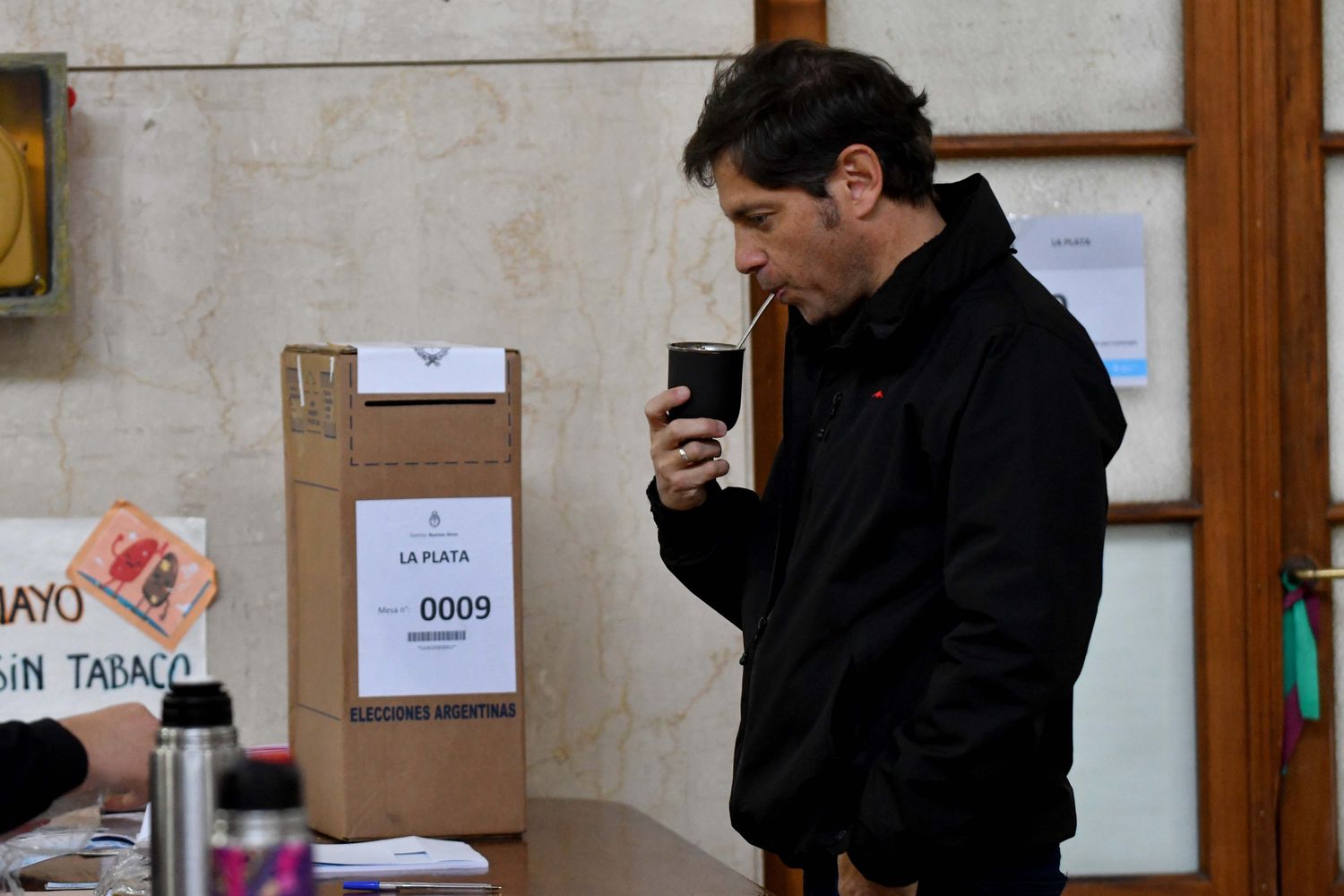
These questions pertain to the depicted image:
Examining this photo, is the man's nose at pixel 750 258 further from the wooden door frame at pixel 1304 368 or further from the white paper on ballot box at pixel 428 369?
the wooden door frame at pixel 1304 368

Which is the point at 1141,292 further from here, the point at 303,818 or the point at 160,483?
the point at 303,818

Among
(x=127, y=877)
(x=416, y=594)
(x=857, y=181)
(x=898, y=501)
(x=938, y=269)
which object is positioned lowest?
(x=127, y=877)

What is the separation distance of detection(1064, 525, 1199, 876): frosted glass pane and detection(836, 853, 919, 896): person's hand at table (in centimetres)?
121

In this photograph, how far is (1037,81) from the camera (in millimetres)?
2635

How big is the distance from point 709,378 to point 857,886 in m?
0.56

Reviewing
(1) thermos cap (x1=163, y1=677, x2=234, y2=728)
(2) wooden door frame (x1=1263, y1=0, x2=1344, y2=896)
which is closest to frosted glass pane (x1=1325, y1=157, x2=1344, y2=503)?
(2) wooden door frame (x1=1263, y1=0, x2=1344, y2=896)

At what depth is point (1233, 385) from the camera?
8.60ft

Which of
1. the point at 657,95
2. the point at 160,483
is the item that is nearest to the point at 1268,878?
the point at 657,95

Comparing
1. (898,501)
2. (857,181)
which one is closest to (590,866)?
(898,501)

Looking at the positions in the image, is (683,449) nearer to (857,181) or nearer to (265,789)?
(857,181)

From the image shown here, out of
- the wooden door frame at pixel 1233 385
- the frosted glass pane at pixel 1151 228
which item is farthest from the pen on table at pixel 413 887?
the frosted glass pane at pixel 1151 228

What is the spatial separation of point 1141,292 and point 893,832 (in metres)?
1.45

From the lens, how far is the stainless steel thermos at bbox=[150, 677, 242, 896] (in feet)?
3.60

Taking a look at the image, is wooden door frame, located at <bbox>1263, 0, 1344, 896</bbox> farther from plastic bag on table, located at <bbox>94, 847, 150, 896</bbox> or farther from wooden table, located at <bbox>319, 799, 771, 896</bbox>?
plastic bag on table, located at <bbox>94, 847, 150, 896</bbox>
